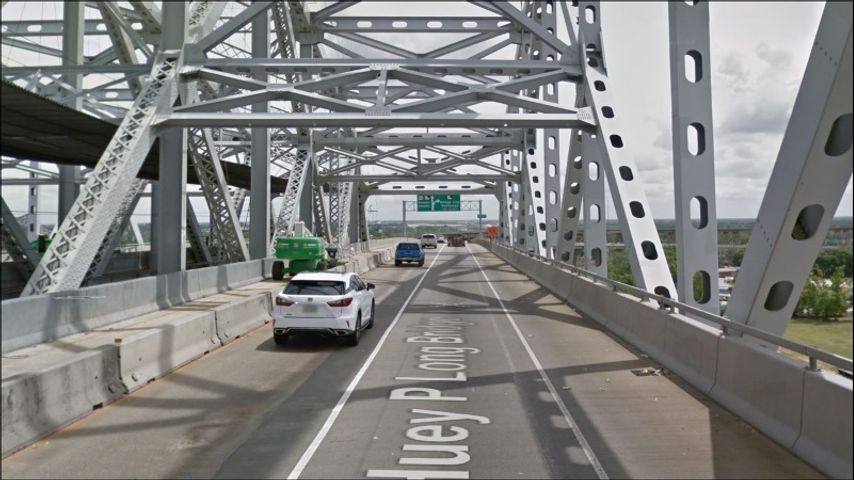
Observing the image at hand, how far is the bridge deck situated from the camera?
20.1 feet

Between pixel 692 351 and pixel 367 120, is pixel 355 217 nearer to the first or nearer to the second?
pixel 367 120

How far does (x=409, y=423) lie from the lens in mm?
7641

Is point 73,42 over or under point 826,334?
over

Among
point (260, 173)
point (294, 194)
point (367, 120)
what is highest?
point (367, 120)

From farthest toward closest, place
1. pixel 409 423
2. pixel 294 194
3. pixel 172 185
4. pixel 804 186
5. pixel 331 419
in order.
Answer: pixel 294 194 < pixel 172 185 < pixel 331 419 < pixel 409 423 < pixel 804 186

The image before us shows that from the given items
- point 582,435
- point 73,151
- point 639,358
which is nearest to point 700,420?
point 582,435

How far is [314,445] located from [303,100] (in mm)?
14481

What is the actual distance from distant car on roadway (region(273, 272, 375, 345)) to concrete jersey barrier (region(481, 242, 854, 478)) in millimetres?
5568

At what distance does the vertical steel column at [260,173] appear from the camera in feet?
85.6

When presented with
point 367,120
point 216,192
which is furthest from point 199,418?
point 216,192

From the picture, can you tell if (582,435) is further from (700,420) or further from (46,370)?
(46,370)

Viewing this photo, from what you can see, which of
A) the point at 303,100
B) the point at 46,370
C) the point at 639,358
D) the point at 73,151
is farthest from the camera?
the point at 73,151

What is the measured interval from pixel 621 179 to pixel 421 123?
5674mm

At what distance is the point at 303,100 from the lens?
774 inches
